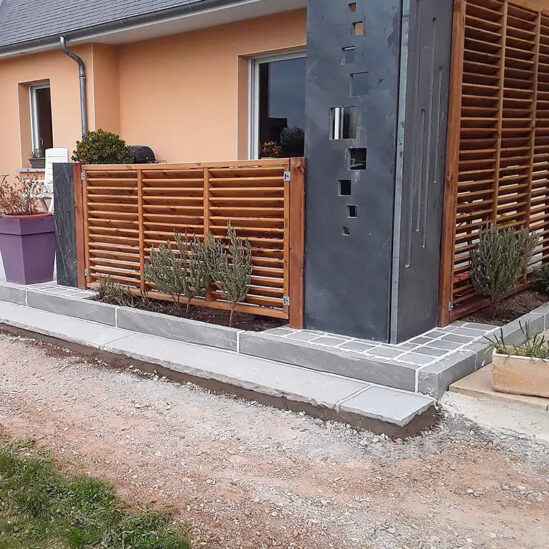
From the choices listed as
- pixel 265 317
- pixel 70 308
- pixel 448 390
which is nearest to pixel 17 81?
pixel 70 308

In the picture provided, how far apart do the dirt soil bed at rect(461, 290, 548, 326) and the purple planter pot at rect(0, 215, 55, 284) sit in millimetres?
4465

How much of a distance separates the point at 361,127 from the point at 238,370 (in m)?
1.95

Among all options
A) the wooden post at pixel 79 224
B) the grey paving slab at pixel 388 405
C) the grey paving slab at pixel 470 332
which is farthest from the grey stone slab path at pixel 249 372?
the grey paving slab at pixel 470 332

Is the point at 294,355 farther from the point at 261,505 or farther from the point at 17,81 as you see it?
the point at 17,81

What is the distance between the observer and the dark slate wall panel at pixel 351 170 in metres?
4.44

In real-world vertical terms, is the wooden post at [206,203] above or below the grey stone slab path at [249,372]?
above

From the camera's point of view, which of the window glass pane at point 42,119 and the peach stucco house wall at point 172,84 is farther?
the window glass pane at point 42,119

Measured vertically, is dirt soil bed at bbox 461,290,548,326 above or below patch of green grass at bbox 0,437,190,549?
above

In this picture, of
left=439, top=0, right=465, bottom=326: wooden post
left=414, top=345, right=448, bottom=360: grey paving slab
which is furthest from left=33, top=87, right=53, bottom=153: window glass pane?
left=414, top=345, right=448, bottom=360: grey paving slab

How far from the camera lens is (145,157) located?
964 cm

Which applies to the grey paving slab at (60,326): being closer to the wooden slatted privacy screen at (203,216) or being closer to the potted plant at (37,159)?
the wooden slatted privacy screen at (203,216)

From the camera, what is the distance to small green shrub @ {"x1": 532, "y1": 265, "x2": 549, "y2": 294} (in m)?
6.25

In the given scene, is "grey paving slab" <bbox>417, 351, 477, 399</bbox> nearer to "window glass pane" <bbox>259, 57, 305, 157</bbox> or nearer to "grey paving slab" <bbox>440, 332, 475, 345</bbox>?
"grey paving slab" <bbox>440, 332, 475, 345</bbox>

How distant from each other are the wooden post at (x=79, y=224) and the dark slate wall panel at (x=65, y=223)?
0.06 metres
